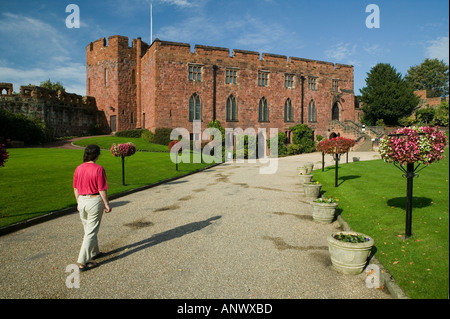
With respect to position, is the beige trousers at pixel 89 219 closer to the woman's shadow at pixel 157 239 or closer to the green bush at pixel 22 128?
the woman's shadow at pixel 157 239

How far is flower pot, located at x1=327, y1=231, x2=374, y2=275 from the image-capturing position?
16.2 feet

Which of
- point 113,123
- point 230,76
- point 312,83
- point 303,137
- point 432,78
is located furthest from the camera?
point 432,78

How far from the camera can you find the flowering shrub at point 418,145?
6.37 metres

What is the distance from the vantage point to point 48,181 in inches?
517

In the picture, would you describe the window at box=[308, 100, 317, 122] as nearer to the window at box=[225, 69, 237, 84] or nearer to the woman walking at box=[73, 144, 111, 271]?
the window at box=[225, 69, 237, 84]

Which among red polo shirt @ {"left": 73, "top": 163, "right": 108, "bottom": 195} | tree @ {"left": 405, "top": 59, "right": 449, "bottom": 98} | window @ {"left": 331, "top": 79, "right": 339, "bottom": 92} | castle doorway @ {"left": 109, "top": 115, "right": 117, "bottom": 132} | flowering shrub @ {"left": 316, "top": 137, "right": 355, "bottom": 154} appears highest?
tree @ {"left": 405, "top": 59, "right": 449, "bottom": 98}

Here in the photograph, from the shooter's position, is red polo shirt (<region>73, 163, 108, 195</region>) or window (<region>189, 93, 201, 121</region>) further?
window (<region>189, 93, 201, 121</region>)

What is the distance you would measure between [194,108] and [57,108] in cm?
1869

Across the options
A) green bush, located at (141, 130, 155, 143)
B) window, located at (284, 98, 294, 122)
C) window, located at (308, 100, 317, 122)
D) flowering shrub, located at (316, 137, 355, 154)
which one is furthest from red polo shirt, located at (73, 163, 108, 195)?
window, located at (308, 100, 317, 122)

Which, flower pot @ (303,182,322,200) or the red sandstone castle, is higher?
the red sandstone castle

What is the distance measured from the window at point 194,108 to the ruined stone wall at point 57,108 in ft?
50.7

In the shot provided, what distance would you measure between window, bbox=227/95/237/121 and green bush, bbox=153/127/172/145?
8570 millimetres

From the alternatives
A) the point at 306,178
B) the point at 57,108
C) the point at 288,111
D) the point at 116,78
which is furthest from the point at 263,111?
the point at 57,108

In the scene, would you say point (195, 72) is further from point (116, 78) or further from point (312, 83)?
point (312, 83)
